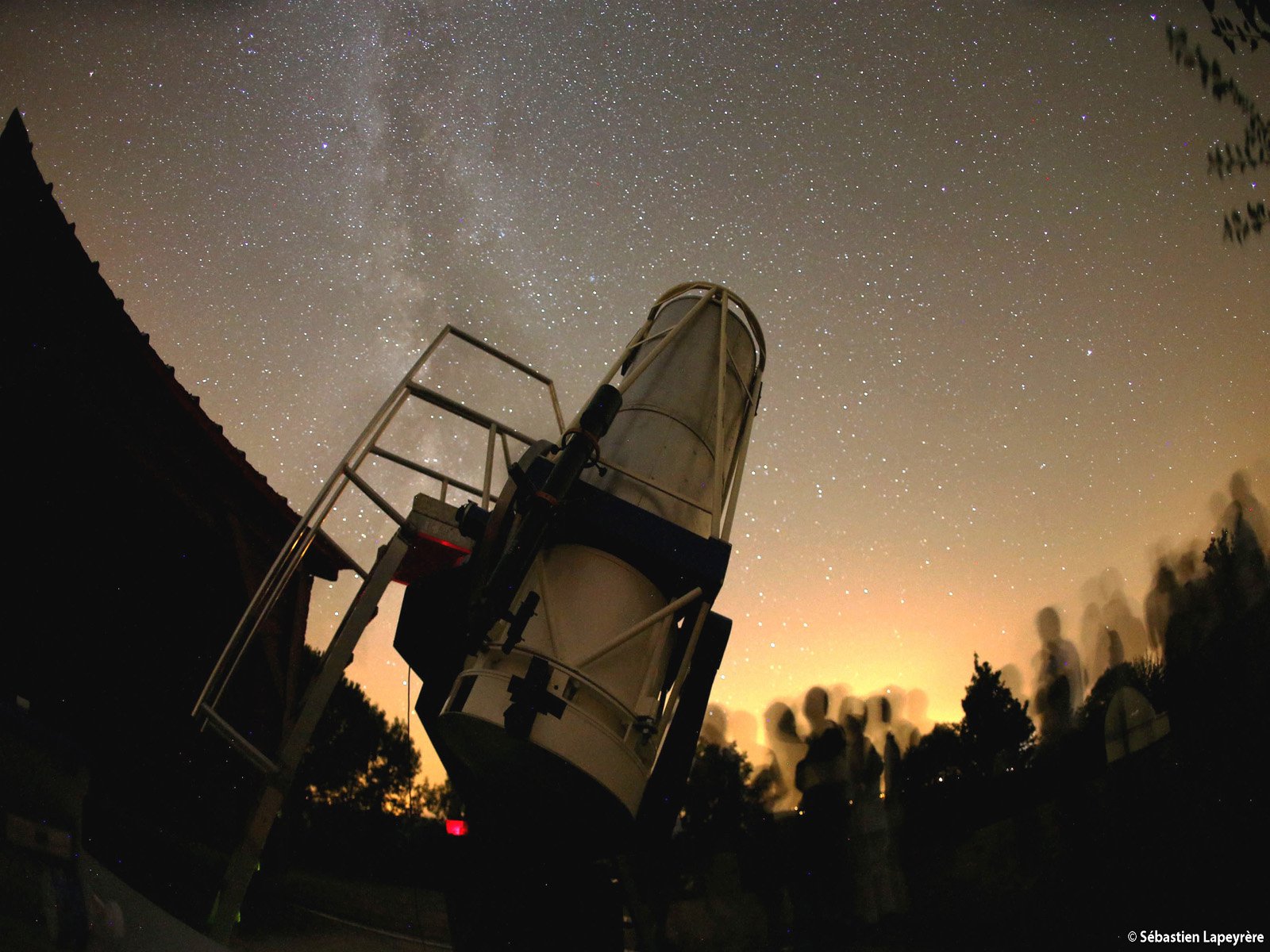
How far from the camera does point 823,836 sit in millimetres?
26531

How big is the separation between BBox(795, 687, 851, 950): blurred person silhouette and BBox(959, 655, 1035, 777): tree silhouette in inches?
244

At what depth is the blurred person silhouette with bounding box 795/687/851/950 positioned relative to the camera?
23.0m

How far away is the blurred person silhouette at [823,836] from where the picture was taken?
23.0 m

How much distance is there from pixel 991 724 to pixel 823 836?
1486 centimetres

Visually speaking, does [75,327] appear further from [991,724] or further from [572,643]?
[991,724]

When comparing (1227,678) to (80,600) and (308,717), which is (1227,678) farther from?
(80,600)

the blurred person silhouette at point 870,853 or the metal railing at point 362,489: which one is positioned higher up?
the blurred person silhouette at point 870,853

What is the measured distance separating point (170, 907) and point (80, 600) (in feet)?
10.0

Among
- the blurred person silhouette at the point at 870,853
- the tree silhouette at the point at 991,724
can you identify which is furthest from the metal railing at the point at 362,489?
the tree silhouette at the point at 991,724

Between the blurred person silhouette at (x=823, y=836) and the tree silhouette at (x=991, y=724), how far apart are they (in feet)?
20.3

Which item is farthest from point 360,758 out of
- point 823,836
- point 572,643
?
point 572,643

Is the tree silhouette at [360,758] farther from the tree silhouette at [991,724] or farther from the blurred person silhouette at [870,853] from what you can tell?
the tree silhouette at [991,724]

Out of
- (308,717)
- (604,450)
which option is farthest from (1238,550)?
(308,717)

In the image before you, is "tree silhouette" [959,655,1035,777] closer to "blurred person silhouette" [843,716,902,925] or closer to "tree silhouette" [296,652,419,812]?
"blurred person silhouette" [843,716,902,925]
